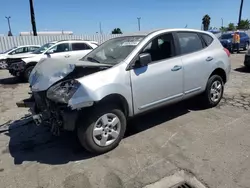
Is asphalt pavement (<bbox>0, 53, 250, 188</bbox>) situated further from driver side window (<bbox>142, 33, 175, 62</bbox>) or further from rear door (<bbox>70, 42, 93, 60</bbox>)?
rear door (<bbox>70, 42, 93, 60</bbox>)

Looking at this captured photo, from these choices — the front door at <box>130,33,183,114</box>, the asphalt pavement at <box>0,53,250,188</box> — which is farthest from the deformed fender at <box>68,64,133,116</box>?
the asphalt pavement at <box>0,53,250,188</box>

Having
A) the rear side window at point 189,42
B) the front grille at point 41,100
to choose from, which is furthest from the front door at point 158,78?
the front grille at point 41,100

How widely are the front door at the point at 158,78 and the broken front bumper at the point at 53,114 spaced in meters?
1.08

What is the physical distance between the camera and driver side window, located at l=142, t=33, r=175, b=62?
425 centimetres

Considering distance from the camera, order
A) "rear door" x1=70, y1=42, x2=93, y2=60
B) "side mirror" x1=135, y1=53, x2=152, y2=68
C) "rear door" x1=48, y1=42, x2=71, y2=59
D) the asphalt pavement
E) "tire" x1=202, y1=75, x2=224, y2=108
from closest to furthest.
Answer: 1. the asphalt pavement
2. "side mirror" x1=135, y1=53, x2=152, y2=68
3. "tire" x1=202, y1=75, x2=224, y2=108
4. "rear door" x1=48, y1=42, x2=71, y2=59
5. "rear door" x1=70, y1=42, x2=93, y2=60

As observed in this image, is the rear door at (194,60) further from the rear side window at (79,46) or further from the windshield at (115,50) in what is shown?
the rear side window at (79,46)

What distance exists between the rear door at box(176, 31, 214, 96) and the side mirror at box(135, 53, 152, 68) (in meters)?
1.01

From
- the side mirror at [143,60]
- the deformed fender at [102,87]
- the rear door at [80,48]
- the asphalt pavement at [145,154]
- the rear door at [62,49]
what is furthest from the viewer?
the rear door at [80,48]

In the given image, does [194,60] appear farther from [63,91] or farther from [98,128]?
[63,91]

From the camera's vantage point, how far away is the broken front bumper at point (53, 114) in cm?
329

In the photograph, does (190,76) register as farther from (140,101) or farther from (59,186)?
(59,186)

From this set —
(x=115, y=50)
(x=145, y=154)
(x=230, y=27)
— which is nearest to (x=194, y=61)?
(x=115, y=50)

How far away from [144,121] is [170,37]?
66.6 inches

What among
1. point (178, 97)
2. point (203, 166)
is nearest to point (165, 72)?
point (178, 97)
